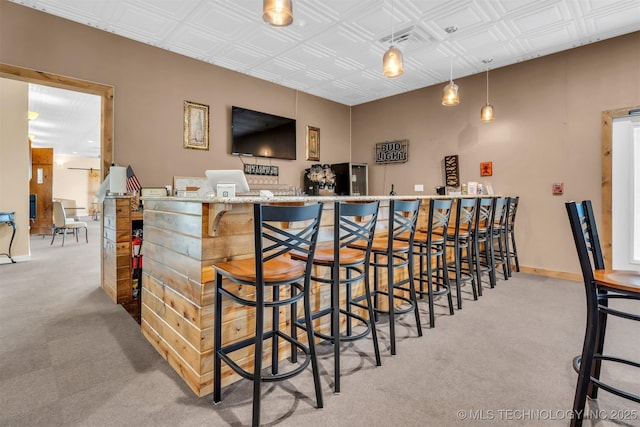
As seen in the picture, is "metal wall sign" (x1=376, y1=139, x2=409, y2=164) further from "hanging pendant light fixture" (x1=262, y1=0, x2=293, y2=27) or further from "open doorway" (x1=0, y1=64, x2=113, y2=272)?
"open doorway" (x1=0, y1=64, x2=113, y2=272)

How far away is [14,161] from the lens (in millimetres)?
5266

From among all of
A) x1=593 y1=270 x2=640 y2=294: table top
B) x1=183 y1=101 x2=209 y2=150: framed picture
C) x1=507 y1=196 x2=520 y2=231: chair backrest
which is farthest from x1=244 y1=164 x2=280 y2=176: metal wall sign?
x1=593 y1=270 x2=640 y2=294: table top

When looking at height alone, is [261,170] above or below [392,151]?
below

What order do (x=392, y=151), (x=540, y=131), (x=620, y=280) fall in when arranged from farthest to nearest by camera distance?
(x=392, y=151) < (x=540, y=131) < (x=620, y=280)

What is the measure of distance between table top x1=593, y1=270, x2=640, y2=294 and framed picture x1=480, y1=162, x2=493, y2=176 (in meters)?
→ 3.60

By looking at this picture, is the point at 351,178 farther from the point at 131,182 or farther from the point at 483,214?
the point at 131,182

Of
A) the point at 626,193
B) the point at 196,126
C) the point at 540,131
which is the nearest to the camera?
the point at 626,193

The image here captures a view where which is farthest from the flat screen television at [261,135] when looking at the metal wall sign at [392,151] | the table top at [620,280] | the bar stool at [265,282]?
the table top at [620,280]

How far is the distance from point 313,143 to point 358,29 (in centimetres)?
267

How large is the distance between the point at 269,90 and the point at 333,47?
5.32 feet

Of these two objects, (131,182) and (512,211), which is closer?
(131,182)

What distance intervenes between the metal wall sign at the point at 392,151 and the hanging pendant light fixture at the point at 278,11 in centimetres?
420

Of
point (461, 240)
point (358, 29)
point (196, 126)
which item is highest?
point (358, 29)

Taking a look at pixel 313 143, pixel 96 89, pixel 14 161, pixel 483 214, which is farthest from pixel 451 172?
pixel 14 161
